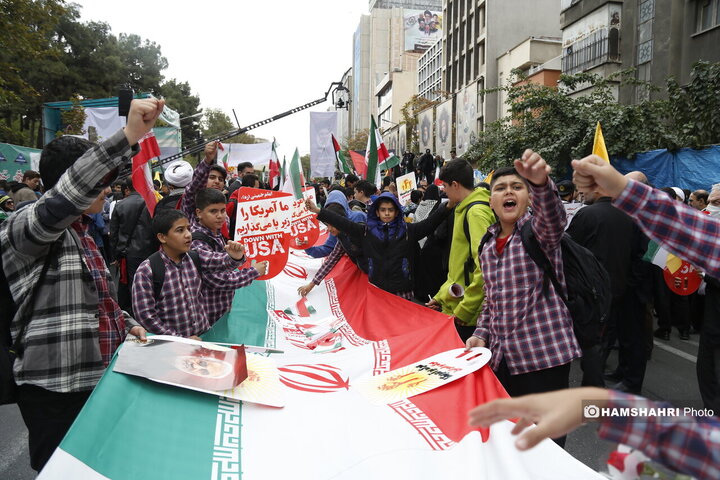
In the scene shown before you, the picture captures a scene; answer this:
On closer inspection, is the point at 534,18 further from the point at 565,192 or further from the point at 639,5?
the point at 565,192

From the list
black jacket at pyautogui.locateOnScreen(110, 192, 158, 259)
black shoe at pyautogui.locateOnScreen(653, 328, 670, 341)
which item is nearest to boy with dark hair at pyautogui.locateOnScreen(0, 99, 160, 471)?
black jacket at pyautogui.locateOnScreen(110, 192, 158, 259)

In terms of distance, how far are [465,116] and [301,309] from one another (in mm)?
23965

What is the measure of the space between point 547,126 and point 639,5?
11711 millimetres

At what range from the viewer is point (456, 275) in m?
3.73

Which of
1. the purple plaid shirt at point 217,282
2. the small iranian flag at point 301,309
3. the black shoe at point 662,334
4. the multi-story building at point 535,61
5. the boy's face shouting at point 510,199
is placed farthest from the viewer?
the multi-story building at point 535,61

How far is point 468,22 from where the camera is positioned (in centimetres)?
4369

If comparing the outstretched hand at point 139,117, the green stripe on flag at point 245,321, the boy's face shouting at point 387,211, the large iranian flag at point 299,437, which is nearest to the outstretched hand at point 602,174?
the large iranian flag at point 299,437

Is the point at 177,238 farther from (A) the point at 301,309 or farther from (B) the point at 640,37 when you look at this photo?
(B) the point at 640,37

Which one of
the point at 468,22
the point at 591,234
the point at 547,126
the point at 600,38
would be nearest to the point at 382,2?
the point at 468,22

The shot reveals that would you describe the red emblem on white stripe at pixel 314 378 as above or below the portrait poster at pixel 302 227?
below

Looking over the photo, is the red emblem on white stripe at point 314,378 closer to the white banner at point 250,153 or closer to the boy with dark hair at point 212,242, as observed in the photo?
the boy with dark hair at point 212,242

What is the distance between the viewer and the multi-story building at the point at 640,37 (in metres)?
17.0

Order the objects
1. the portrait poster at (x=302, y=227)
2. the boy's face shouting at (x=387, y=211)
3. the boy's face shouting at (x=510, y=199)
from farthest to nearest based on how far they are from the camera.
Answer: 1. the portrait poster at (x=302, y=227)
2. the boy's face shouting at (x=387, y=211)
3. the boy's face shouting at (x=510, y=199)

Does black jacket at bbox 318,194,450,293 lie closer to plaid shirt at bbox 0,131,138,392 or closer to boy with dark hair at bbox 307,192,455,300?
boy with dark hair at bbox 307,192,455,300
